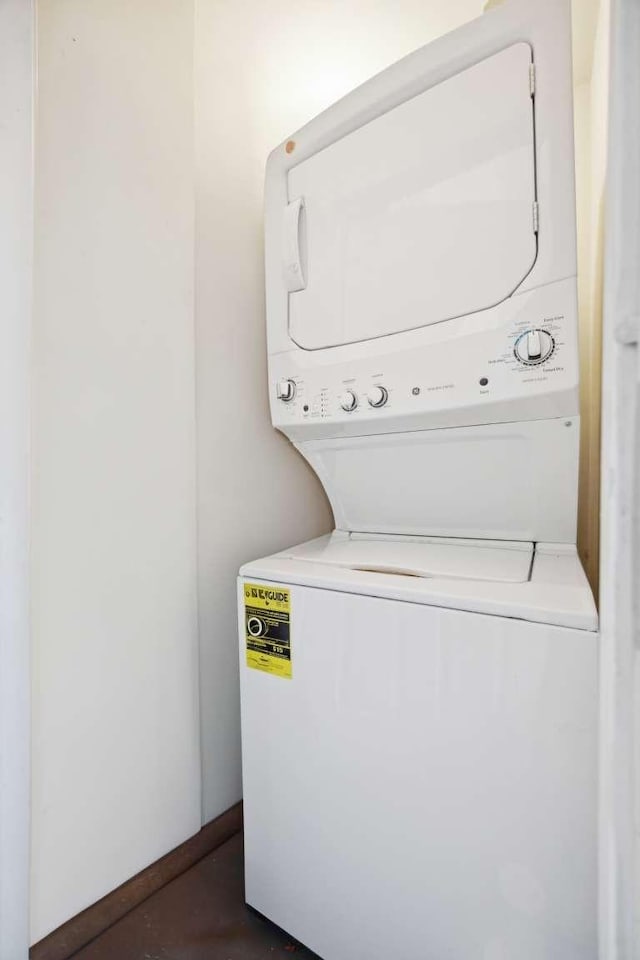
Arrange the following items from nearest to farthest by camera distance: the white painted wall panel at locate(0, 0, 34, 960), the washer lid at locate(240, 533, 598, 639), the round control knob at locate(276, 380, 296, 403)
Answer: the washer lid at locate(240, 533, 598, 639) < the white painted wall panel at locate(0, 0, 34, 960) < the round control knob at locate(276, 380, 296, 403)

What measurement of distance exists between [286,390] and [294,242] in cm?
38

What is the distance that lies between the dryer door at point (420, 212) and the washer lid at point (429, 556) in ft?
1.72

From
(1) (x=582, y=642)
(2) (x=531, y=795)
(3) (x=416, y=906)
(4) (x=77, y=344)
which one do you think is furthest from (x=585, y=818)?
(4) (x=77, y=344)

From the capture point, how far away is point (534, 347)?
901 mm

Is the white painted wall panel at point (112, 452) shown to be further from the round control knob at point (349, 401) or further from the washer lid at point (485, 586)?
the round control knob at point (349, 401)

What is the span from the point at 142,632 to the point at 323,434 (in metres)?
0.67

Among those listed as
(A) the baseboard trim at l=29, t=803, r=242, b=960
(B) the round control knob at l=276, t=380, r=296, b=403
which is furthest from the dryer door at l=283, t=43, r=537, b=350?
(A) the baseboard trim at l=29, t=803, r=242, b=960

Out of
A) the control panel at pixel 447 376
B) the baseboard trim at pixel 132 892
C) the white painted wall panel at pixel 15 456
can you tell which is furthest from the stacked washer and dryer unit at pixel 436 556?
the white painted wall panel at pixel 15 456

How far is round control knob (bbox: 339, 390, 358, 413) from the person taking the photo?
1135mm

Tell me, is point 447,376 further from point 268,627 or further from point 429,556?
point 268,627

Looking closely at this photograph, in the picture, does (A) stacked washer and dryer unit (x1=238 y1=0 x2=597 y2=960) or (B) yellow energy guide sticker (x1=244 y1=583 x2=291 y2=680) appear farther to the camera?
(B) yellow energy guide sticker (x1=244 y1=583 x2=291 y2=680)

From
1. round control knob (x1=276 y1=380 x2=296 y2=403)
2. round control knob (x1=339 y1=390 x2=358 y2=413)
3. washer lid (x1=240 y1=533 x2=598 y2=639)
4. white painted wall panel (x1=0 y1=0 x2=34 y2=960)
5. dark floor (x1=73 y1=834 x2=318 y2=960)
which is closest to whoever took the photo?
washer lid (x1=240 y1=533 x2=598 y2=639)

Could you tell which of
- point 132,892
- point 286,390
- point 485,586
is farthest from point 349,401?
point 132,892

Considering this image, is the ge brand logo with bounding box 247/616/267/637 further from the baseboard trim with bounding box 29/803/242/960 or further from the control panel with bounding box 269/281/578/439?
the baseboard trim with bounding box 29/803/242/960
